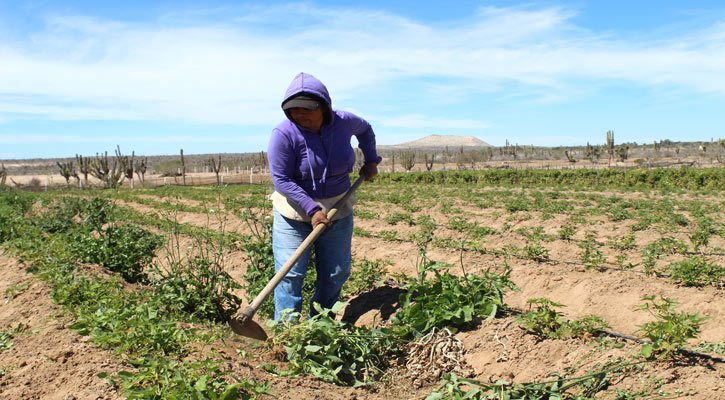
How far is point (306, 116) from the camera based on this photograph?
3.08 m

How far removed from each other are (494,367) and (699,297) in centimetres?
255

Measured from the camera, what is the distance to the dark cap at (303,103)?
9.73 ft

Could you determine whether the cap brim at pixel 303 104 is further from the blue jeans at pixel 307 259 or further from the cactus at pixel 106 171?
the cactus at pixel 106 171

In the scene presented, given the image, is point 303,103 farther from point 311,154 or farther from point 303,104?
point 311,154

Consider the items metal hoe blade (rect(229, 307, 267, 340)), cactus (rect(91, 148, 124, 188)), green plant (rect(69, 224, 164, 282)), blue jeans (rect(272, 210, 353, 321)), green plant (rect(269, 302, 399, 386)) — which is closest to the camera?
green plant (rect(269, 302, 399, 386))

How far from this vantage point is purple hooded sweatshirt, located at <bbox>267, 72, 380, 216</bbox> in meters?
3.10

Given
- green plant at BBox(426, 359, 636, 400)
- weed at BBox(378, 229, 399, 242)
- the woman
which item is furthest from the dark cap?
weed at BBox(378, 229, 399, 242)

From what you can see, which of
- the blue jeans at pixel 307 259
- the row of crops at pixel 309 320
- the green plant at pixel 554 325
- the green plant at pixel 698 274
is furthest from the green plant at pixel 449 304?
the green plant at pixel 698 274

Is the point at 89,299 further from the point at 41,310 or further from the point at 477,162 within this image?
the point at 477,162

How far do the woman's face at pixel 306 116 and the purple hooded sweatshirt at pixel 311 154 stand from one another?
0.19ft

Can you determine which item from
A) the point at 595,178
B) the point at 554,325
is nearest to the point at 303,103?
the point at 554,325

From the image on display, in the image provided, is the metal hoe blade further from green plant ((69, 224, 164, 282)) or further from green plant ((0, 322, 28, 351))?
green plant ((69, 224, 164, 282))

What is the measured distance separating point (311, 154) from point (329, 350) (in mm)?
1241

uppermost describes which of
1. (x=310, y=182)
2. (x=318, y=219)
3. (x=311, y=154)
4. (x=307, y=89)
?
(x=307, y=89)
